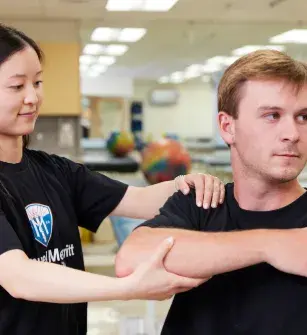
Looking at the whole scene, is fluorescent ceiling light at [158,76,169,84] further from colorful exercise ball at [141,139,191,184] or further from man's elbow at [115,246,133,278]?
man's elbow at [115,246,133,278]

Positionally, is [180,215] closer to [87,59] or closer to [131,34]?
[131,34]

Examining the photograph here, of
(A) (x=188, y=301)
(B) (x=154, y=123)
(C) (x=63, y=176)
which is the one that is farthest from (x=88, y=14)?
(B) (x=154, y=123)

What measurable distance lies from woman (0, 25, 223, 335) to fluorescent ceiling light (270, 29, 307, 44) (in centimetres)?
642

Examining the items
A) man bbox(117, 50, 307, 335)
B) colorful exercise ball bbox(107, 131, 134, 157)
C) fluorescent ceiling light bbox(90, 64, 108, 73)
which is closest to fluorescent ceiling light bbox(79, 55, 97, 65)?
fluorescent ceiling light bbox(90, 64, 108, 73)

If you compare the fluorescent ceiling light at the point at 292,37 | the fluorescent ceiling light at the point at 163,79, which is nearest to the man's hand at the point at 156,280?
the fluorescent ceiling light at the point at 292,37

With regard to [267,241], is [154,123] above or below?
below

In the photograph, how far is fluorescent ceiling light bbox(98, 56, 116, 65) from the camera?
10570mm

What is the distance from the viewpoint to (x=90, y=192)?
1.64 m

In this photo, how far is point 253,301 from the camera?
1.16 metres

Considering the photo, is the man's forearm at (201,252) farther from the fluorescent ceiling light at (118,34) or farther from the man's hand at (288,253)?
the fluorescent ceiling light at (118,34)

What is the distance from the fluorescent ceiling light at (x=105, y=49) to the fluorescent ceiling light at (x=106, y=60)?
514 millimetres

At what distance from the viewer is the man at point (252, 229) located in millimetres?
1081

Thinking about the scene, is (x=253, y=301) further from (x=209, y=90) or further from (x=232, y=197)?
(x=209, y=90)

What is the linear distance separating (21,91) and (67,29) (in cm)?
526
